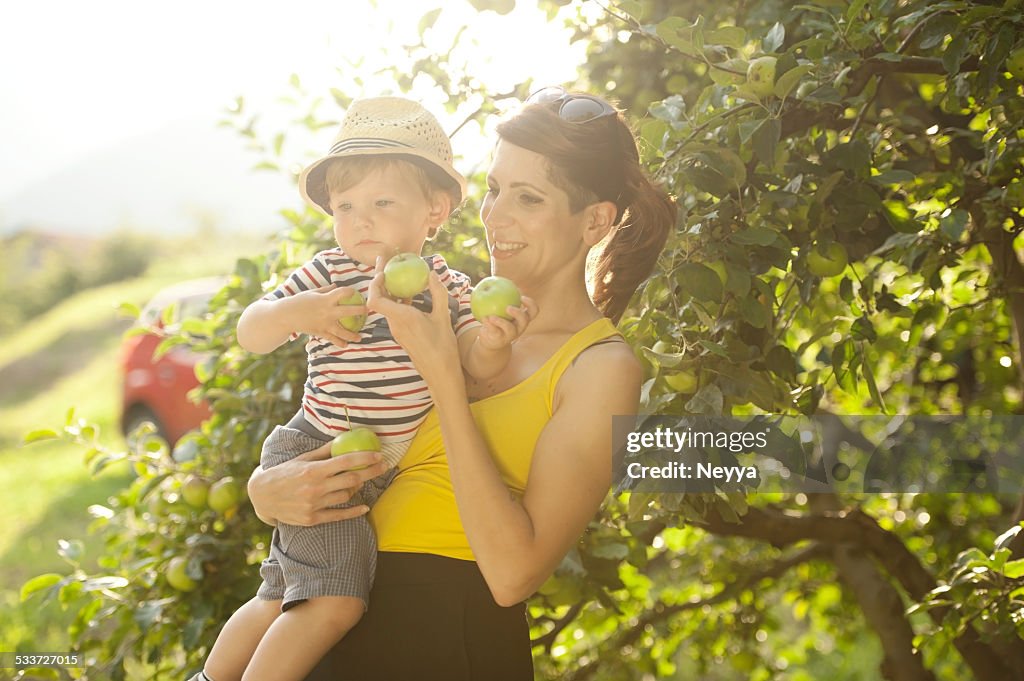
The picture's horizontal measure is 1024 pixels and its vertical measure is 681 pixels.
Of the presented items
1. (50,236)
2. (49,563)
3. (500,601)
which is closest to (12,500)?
(49,563)

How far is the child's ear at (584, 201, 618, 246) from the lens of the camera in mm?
1819

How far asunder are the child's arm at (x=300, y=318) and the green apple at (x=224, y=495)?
2.96 feet

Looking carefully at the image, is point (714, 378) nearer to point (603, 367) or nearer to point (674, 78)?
point (603, 367)

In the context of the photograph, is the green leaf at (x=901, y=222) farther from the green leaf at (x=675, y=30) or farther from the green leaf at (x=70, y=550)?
the green leaf at (x=70, y=550)

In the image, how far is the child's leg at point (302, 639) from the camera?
5.23 ft

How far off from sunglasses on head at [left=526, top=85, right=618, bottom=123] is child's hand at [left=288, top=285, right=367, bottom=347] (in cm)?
49

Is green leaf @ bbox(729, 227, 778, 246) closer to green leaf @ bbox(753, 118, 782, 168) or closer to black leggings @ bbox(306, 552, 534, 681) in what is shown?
green leaf @ bbox(753, 118, 782, 168)

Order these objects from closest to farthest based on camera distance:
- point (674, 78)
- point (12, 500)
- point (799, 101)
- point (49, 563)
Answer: point (799, 101), point (674, 78), point (49, 563), point (12, 500)

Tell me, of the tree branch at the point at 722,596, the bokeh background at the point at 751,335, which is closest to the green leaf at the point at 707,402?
the bokeh background at the point at 751,335

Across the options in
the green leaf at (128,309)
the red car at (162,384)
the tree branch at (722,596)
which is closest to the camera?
the green leaf at (128,309)

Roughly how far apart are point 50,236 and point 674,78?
21.5 meters

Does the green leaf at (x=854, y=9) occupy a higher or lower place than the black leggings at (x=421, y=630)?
higher

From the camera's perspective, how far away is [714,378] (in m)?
1.80

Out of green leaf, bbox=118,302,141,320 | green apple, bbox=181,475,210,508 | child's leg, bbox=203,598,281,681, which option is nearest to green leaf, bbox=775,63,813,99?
child's leg, bbox=203,598,281,681
